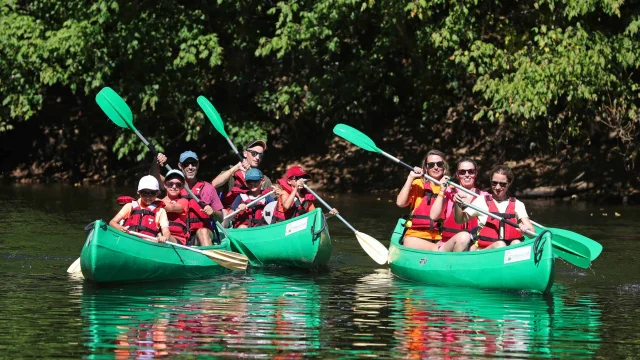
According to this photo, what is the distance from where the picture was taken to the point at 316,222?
12.1m

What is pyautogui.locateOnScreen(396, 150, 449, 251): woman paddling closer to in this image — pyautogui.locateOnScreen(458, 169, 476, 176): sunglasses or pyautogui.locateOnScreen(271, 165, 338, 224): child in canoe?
pyautogui.locateOnScreen(458, 169, 476, 176): sunglasses

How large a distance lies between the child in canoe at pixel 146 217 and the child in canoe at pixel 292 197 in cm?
169

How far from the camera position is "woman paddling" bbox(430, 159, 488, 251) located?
1073 centimetres

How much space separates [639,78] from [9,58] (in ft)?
34.0

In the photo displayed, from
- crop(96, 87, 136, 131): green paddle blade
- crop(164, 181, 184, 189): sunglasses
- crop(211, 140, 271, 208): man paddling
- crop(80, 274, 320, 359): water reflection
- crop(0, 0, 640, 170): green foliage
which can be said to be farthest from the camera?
crop(0, 0, 640, 170): green foliage

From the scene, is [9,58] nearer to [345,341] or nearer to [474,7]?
[474,7]

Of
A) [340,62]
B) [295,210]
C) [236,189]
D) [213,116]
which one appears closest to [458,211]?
[295,210]

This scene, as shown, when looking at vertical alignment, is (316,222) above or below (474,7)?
below

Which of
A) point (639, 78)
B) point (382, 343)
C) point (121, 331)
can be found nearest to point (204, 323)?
point (121, 331)

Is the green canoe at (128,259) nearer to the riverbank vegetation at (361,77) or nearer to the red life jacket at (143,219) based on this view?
the red life jacket at (143,219)

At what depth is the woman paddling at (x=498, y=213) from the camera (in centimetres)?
1035

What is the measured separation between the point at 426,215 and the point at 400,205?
30 centimetres

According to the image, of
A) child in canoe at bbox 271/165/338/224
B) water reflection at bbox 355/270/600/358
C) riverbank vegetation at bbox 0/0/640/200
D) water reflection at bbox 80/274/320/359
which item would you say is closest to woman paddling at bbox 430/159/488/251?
water reflection at bbox 355/270/600/358

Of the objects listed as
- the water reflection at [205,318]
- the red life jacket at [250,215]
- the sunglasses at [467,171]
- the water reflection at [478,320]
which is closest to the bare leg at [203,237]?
the water reflection at [205,318]
